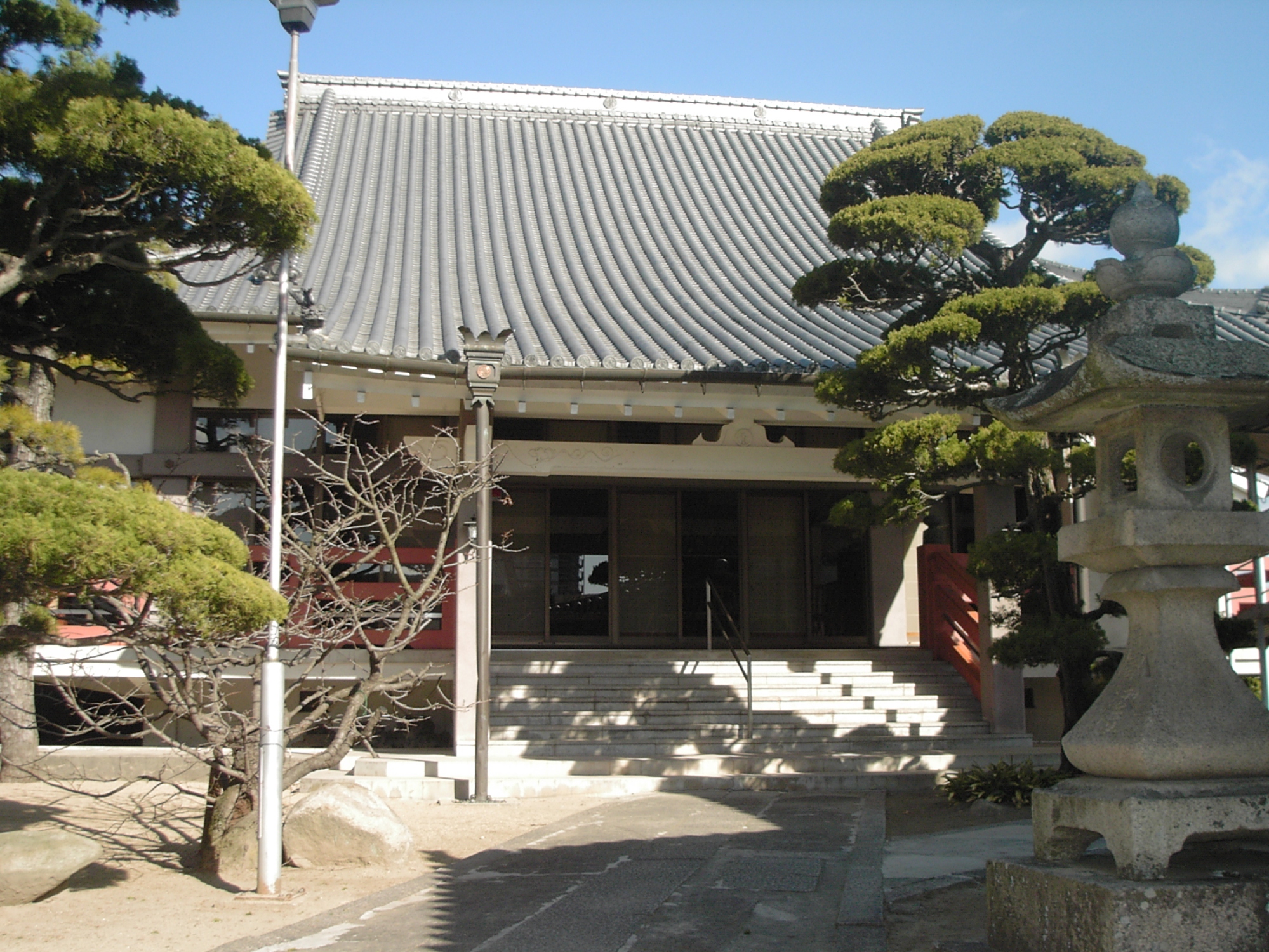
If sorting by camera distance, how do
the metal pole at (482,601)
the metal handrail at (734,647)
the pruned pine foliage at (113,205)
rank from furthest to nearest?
1. the metal handrail at (734,647)
2. the metal pole at (482,601)
3. the pruned pine foliage at (113,205)

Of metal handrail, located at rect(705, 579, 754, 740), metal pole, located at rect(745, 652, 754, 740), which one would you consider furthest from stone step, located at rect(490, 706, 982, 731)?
metal handrail, located at rect(705, 579, 754, 740)

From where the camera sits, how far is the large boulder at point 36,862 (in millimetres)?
6070

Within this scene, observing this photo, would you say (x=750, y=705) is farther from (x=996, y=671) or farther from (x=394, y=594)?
(x=394, y=594)

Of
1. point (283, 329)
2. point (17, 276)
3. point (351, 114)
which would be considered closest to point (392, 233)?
point (351, 114)

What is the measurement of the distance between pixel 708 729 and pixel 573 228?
8.60 m

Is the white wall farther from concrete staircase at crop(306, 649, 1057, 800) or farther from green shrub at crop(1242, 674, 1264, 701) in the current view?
green shrub at crop(1242, 674, 1264, 701)

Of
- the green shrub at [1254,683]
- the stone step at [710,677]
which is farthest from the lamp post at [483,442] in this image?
the green shrub at [1254,683]

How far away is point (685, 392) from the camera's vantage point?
1152 cm

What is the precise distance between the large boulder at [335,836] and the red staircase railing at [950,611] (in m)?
7.20

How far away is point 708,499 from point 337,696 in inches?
304

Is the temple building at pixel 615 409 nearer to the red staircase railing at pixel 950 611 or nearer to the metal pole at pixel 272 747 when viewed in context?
the red staircase railing at pixel 950 611

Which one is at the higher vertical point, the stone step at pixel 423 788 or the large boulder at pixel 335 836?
the large boulder at pixel 335 836

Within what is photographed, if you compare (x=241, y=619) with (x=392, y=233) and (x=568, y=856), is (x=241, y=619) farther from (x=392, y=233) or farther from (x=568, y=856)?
(x=392, y=233)

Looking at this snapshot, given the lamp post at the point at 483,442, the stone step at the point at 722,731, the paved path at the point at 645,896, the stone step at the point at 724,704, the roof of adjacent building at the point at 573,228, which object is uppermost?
the roof of adjacent building at the point at 573,228
